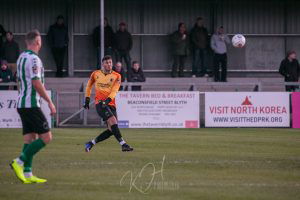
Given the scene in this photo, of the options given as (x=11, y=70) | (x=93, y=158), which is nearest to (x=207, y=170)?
(x=93, y=158)

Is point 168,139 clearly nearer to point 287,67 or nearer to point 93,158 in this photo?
point 93,158

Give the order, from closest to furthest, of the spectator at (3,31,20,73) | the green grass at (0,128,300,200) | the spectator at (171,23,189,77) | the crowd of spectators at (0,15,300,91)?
the green grass at (0,128,300,200) → the crowd of spectators at (0,15,300,91) → the spectator at (3,31,20,73) → the spectator at (171,23,189,77)

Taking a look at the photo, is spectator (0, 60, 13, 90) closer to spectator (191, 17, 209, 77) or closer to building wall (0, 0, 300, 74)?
building wall (0, 0, 300, 74)

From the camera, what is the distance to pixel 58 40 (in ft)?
95.9

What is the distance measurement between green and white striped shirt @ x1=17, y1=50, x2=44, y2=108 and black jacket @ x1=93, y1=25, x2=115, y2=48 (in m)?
18.1

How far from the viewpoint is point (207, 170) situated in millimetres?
12305

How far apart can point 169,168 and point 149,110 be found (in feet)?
39.8

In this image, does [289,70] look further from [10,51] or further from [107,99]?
[107,99]

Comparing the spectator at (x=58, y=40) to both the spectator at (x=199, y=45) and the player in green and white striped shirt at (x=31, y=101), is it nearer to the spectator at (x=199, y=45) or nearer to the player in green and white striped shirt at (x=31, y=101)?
the spectator at (x=199, y=45)

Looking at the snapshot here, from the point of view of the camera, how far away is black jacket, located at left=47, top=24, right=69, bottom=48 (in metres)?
29.0

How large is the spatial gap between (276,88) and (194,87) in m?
4.80

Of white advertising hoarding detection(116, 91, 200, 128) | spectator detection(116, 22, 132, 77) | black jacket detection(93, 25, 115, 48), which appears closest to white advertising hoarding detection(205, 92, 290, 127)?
white advertising hoarding detection(116, 91, 200, 128)

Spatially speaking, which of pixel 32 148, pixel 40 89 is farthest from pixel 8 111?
pixel 40 89

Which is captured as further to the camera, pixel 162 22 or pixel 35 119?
pixel 162 22
